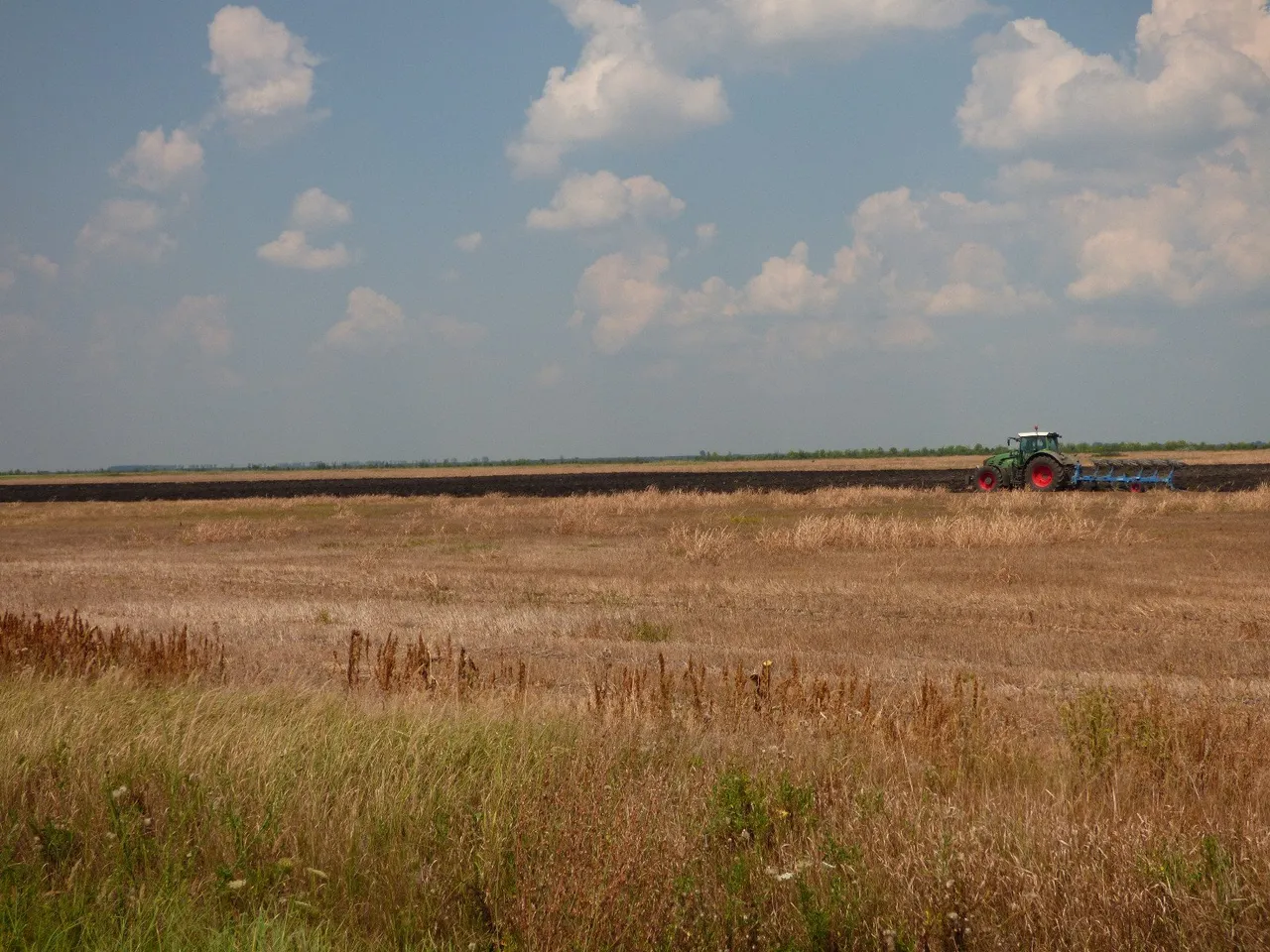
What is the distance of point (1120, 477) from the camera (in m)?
42.9

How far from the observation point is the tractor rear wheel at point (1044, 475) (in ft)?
138

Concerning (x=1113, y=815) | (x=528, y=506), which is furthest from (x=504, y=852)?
(x=528, y=506)

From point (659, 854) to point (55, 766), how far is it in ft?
11.5

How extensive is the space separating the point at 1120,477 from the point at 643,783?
137ft

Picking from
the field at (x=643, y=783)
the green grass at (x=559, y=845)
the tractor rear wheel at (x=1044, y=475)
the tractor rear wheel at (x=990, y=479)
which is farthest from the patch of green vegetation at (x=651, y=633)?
the tractor rear wheel at (x=990, y=479)

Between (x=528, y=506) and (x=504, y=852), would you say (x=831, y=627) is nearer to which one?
(x=504, y=852)

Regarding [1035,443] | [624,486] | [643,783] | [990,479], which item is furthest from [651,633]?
[624,486]

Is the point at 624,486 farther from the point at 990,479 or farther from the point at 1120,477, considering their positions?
the point at 1120,477

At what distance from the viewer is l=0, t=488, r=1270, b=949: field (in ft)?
15.2

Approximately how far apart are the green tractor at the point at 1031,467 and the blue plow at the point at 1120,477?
57 centimetres

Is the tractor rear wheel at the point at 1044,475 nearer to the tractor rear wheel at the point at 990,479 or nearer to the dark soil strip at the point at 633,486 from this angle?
the tractor rear wheel at the point at 990,479

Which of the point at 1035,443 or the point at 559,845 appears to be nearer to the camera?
the point at 559,845

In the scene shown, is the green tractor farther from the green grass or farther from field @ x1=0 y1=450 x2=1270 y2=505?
the green grass

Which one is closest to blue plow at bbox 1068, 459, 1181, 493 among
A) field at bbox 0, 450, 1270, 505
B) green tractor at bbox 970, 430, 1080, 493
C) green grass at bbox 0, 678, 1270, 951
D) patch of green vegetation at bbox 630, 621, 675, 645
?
green tractor at bbox 970, 430, 1080, 493
